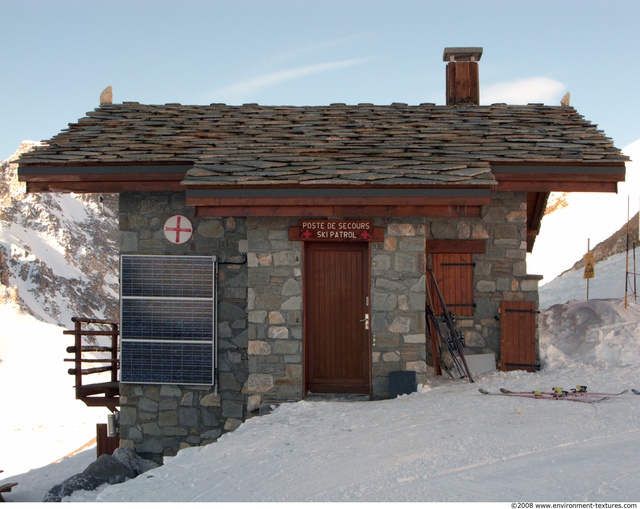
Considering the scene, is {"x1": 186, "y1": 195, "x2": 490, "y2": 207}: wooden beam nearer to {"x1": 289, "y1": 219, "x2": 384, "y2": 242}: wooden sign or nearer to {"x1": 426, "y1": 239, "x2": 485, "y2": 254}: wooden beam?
{"x1": 289, "y1": 219, "x2": 384, "y2": 242}: wooden sign

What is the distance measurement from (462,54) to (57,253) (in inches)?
2796

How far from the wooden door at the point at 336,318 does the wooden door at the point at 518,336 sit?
2.46 metres

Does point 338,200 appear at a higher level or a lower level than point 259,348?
higher

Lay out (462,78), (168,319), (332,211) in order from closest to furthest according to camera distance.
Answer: (332,211) → (168,319) → (462,78)

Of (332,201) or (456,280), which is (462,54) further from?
(332,201)

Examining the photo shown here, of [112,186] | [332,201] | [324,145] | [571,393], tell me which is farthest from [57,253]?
[571,393]

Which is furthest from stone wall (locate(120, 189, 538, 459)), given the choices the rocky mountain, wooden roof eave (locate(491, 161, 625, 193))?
the rocky mountain

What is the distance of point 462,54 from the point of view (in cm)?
1412

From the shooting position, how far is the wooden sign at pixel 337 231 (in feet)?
32.6

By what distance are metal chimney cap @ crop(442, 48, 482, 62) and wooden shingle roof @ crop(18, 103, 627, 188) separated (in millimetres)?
1334

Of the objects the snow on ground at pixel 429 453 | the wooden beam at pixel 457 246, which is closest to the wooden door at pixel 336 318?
the snow on ground at pixel 429 453

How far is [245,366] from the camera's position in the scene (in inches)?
418

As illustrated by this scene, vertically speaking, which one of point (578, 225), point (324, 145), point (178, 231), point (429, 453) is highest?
point (578, 225)

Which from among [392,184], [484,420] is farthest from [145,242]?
[484,420]
